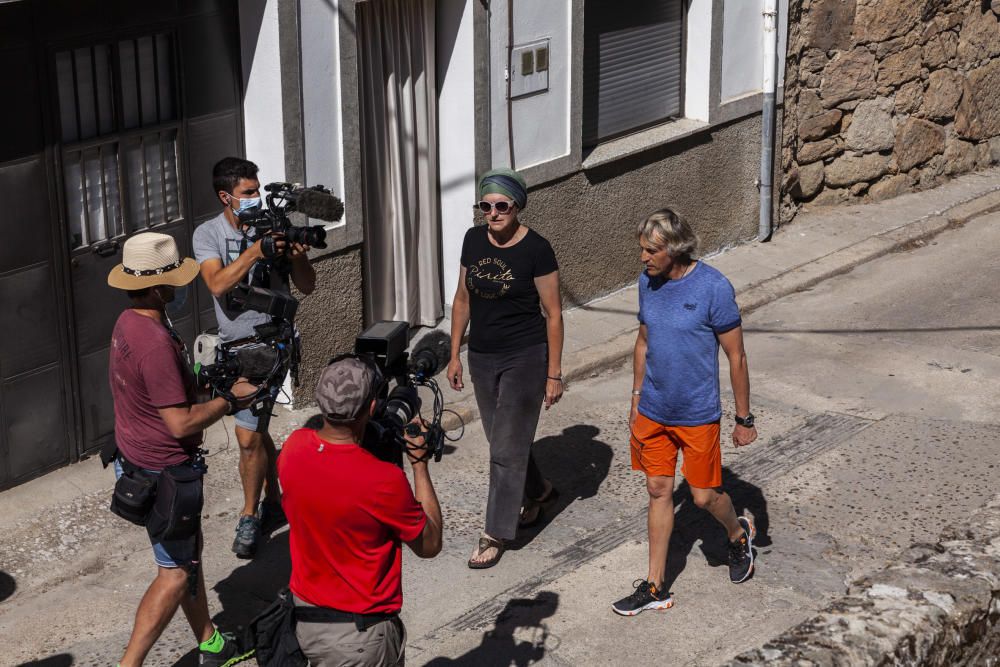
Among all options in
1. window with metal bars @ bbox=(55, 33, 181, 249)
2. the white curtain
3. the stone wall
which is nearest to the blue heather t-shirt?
window with metal bars @ bbox=(55, 33, 181, 249)

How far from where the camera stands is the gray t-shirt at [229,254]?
6.61 meters

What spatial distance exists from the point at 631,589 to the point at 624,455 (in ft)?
5.33

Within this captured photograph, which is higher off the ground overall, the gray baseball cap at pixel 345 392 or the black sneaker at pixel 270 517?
the gray baseball cap at pixel 345 392

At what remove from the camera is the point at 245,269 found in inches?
253

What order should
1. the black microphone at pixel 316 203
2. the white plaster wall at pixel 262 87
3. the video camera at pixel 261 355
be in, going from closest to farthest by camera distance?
1. the video camera at pixel 261 355
2. the black microphone at pixel 316 203
3. the white plaster wall at pixel 262 87

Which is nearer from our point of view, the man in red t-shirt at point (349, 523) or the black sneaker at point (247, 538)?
the man in red t-shirt at point (349, 523)

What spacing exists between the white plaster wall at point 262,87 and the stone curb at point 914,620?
4787 millimetres

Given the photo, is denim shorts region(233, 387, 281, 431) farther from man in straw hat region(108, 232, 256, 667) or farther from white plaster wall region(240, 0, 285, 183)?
white plaster wall region(240, 0, 285, 183)

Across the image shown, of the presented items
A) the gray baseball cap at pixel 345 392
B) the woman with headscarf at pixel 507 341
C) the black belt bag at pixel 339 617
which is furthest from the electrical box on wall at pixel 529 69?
the black belt bag at pixel 339 617

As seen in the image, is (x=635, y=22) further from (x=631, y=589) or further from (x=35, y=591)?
(x=35, y=591)

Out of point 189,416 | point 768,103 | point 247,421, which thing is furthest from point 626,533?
point 768,103

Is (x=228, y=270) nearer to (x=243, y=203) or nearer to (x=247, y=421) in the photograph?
(x=243, y=203)

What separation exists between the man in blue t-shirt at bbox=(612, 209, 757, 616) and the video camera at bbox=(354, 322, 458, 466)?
151 cm

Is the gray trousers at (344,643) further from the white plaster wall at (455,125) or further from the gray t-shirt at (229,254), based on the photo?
the white plaster wall at (455,125)
